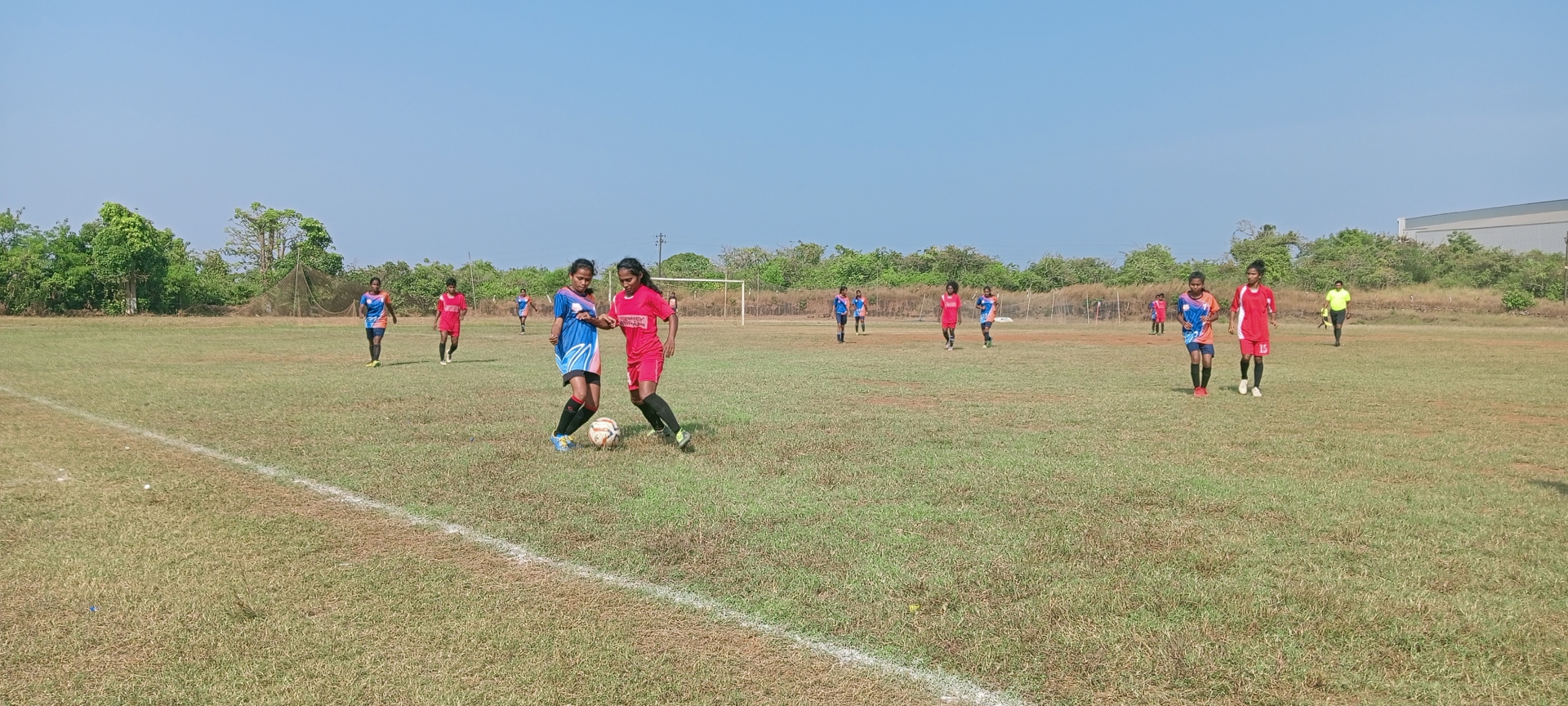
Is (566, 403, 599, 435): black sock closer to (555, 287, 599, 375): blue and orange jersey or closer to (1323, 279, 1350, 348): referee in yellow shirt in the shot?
(555, 287, 599, 375): blue and orange jersey

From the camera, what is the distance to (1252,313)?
13219mm

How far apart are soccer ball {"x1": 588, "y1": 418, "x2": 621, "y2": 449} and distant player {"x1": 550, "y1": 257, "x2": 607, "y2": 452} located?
0.14 metres

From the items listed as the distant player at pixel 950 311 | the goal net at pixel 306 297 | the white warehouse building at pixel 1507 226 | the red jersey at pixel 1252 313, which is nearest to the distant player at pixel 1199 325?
→ the red jersey at pixel 1252 313

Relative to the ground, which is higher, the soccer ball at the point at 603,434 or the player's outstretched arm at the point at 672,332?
the player's outstretched arm at the point at 672,332

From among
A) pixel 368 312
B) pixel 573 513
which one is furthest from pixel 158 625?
pixel 368 312

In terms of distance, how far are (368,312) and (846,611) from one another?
16187mm

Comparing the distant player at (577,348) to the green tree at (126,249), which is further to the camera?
the green tree at (126,249)

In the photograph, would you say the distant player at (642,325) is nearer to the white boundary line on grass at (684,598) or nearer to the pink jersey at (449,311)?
the white boundary line on grass at (684,598)

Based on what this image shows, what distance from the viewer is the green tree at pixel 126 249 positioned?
51250mm

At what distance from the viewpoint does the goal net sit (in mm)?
51531

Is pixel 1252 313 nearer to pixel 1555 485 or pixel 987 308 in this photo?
pixel 1555 485

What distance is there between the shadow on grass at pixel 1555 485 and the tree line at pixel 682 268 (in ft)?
182

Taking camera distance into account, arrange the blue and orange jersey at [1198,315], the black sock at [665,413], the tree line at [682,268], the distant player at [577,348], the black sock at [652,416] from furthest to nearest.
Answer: the tree line at [682,268], the blue and orange jersey at [1198,315], the black sock at [652,416], the distant player at [577,348], the black sock at [665,413]

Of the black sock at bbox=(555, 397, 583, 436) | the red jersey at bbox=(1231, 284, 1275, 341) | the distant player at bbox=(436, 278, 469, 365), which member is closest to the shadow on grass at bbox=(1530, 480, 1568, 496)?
the red jersey at bbox=(1231, 284, 1275, 341)
